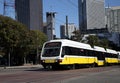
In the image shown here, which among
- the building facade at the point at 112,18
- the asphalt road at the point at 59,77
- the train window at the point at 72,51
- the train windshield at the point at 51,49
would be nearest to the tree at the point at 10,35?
the train window at the point at 72,51

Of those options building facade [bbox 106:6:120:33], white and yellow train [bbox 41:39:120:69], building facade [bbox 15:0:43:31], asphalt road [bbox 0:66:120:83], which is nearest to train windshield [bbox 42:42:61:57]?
white and yellow train [bbox 41:39:120:69]

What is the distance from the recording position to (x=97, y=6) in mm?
82000

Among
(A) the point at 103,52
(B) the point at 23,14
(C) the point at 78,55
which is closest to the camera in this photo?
(C) the point at 78,55

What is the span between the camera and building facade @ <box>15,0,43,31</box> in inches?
4525

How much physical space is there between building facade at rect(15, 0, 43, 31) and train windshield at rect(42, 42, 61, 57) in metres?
71.8

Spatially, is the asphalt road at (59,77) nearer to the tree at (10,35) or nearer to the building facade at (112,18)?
the tree at (10,35)

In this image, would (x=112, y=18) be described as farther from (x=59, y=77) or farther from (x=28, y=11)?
(x=59, y=77)

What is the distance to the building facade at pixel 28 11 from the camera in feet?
377

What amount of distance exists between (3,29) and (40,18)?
60.5 metres

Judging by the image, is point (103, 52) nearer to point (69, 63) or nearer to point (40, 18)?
point (69, 63)

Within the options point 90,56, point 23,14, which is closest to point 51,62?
point 90,56

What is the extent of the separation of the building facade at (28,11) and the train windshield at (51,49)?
7180 centimetres

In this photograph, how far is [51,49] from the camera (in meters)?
38.9

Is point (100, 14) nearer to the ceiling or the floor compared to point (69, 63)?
nearer to the ceiling
